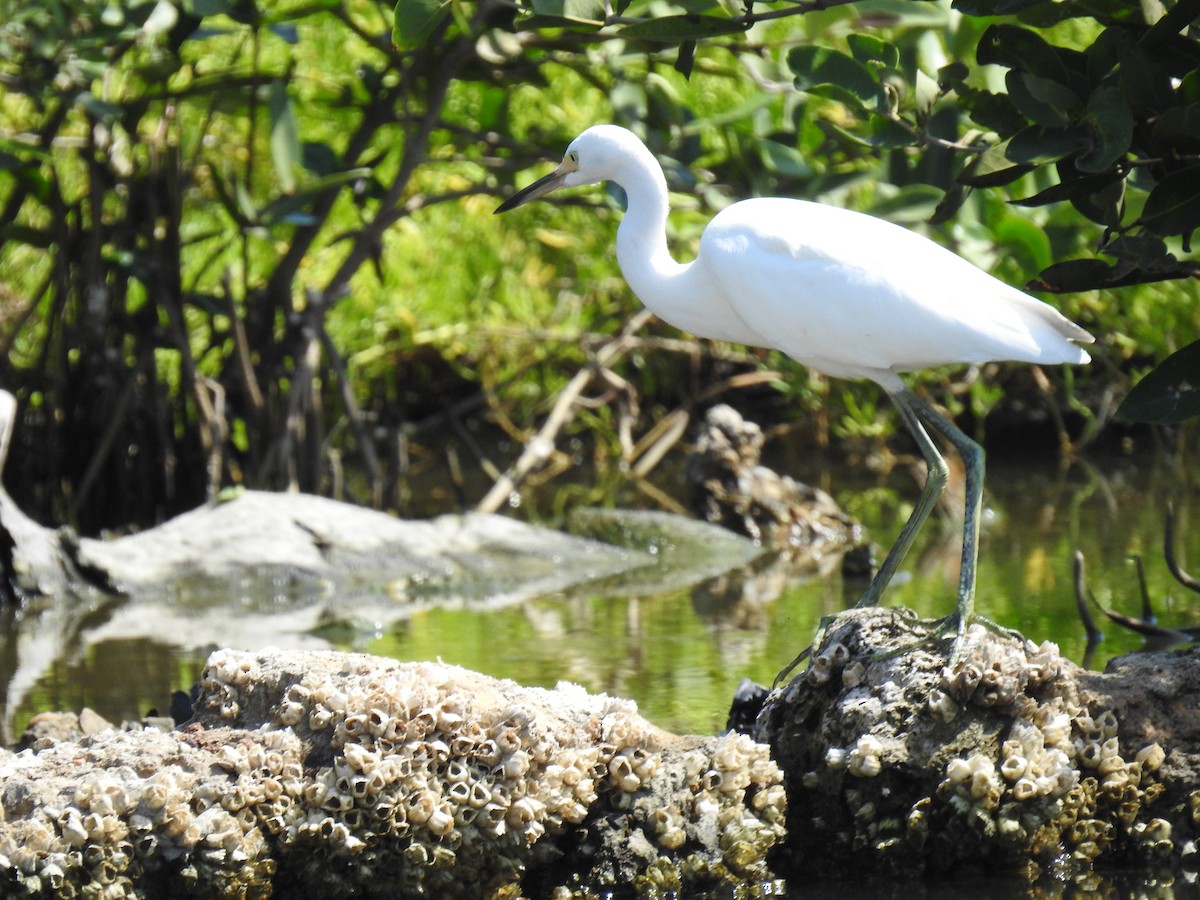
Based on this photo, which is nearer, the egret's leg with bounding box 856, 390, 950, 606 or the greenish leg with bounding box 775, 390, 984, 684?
the greenish leg with bounding box 775, 390, 984, 684

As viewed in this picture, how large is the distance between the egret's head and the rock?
349 centimetres

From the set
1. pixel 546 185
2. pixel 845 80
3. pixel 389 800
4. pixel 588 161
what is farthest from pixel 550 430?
pixel 389 800

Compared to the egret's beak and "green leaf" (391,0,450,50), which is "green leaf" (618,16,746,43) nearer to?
"green leaf" (391,0,450,50)

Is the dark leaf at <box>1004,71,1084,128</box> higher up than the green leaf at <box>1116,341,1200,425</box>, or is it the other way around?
the dark leaf at <box>1004,71,1084,128</box>

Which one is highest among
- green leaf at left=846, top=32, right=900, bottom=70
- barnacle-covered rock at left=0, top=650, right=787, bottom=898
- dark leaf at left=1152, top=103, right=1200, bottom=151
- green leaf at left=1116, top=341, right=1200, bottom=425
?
green leaf at left=846, top=32, right=900, bottom=70

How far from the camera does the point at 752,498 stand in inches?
335

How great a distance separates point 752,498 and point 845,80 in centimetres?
419

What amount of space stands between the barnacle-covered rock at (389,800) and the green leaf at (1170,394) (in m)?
1.24

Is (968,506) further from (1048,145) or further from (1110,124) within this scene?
(1110,124)

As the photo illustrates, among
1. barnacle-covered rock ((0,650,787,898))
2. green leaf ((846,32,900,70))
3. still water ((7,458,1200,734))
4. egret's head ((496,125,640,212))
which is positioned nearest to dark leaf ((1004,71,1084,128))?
green leaf ((846,32,900,70))

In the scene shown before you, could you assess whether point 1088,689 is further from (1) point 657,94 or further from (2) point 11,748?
(1) point 657,94

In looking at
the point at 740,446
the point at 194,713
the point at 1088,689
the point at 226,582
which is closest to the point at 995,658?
the point at 1088,689

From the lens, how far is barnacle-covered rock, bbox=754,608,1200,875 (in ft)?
12.0

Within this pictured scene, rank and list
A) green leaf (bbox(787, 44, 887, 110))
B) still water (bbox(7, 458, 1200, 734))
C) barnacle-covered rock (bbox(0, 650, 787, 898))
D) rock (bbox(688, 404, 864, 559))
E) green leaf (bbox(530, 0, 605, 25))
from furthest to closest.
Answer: rock (bbox(688, 404, 864, 559)) → still water (bbox(7, 458, 1200, 734)) → green leaf (bbox(787, 44, 887, 110)) → green leaf (bbox(530, 0, 605, 25)) → barnacle-covered rock (bbox(0, 650, 787, 898))
